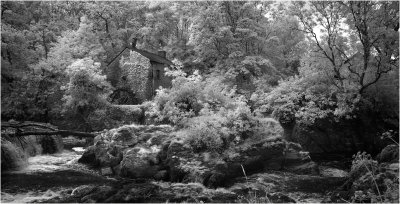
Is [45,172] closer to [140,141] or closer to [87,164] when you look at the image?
[87,164]

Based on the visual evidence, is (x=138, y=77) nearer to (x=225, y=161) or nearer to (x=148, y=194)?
(x=225, y=161)

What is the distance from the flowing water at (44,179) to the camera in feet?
35.3

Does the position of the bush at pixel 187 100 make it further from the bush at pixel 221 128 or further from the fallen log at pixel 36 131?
the fallen log at pixel 36 131

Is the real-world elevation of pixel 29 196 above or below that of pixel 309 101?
below

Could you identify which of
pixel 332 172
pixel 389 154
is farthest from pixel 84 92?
pixel 389 154

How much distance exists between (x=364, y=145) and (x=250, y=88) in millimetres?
8694

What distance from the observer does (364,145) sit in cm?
2025

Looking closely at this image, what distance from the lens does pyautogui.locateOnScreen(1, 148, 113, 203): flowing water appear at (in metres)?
10.8

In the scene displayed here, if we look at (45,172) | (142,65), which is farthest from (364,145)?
Answer: (142,65)

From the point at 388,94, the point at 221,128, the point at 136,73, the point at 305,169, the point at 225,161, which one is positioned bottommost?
the point at 305,169

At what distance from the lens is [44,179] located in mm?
12570

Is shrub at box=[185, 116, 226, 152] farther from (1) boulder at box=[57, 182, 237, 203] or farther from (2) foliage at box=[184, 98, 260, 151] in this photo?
(1) boulder at box=[57, 182, 237, 203]

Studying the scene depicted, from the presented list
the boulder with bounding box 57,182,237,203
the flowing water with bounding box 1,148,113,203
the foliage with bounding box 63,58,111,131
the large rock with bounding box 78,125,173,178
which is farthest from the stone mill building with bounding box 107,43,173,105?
the boulder with bounding box 57,182,237,203

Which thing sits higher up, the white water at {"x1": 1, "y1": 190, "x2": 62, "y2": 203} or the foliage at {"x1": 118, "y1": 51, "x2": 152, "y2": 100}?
the foliage at {"x1": 118, "y1": 51, "x2": 152, "y2": 100}
